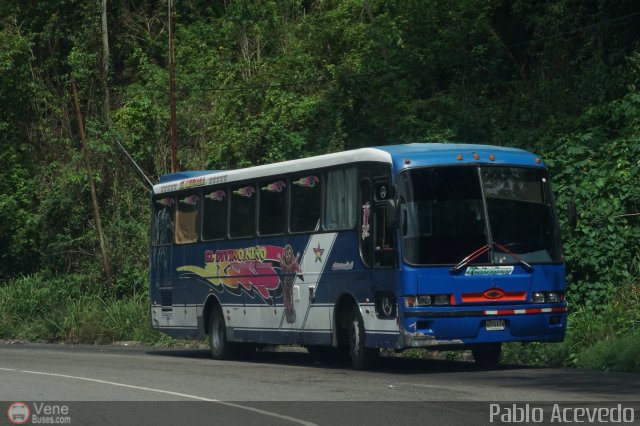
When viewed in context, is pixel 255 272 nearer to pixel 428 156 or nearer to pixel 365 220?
pixel 365 220

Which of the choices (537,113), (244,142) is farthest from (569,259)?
(244,142)

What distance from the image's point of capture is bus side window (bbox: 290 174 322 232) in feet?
66.6

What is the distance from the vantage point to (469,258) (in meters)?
17.5

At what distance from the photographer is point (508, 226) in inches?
704

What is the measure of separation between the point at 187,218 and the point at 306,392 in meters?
10.5

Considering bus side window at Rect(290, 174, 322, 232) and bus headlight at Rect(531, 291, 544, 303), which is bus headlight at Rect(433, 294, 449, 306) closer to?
bus headlight at Rect(531, 291, 544, 303)

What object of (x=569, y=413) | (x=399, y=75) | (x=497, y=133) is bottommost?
(x=569, y=413)

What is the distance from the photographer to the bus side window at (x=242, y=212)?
73.7 feet

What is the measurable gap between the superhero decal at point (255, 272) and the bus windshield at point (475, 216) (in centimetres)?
370

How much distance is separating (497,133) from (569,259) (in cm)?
595

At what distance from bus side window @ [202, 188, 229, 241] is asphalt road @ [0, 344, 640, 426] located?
3024mm

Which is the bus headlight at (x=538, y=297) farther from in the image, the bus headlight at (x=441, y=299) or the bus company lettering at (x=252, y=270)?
the bus company lettering at (x=252, y=270)

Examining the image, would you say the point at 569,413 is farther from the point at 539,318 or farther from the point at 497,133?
the point at 497,133

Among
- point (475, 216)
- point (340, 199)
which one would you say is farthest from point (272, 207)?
point (475, 216)
